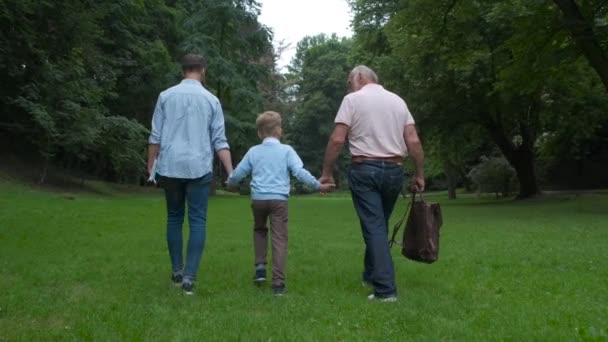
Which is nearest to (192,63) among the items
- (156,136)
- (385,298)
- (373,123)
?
(156,136)

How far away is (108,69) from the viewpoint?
32.4 m

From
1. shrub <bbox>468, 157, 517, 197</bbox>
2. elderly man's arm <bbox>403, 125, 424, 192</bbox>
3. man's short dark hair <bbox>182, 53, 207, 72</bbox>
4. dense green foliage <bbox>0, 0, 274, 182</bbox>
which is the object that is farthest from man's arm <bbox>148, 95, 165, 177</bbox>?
shrub <bbox>468, 157, 517, 197</bbox>

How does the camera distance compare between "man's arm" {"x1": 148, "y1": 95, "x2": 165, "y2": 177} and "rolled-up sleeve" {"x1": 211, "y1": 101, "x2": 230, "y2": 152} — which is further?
"rolled-up sleeve" {"x1": 211, "y1": 101, "x2": 230, "y2": 152}

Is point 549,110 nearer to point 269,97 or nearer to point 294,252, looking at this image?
point 294,252

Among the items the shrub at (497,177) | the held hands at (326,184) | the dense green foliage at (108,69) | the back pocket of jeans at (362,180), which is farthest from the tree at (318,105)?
the back pocket of jeans at (362,180)

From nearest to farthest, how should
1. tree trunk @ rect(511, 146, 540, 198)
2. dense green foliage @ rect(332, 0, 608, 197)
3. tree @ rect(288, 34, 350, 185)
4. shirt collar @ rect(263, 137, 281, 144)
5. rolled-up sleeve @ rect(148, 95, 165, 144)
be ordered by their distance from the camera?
rolled-up sleeve @ rect(148, 95, 165, 144) → shirt collar @ rect(263, 137, 281, 144) → dense green foliage @ rect(332, 0, 608, 197) → tree trunk @ rect(511, 146, 540, 198) → tree @ rect(288, 34, 350, 185)

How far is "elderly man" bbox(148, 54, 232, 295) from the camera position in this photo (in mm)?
6027

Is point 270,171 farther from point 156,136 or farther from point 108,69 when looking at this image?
point 108,69

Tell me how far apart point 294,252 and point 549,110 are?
22975 millimetres

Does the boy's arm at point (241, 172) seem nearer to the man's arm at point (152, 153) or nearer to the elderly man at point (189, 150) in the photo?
the elderly man at point (189, 150)

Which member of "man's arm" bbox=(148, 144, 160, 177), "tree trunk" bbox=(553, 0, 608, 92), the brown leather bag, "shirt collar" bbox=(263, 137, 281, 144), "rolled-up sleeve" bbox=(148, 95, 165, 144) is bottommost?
the brown leather bag

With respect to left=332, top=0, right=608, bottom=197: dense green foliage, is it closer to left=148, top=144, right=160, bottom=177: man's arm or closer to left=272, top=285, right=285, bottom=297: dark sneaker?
left=272, top=285, right=285, bottom=297: dark sneaker

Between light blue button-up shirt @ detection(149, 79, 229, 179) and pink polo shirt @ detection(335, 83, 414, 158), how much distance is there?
3.92 feet

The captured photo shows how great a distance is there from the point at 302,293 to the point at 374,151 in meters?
1.47
